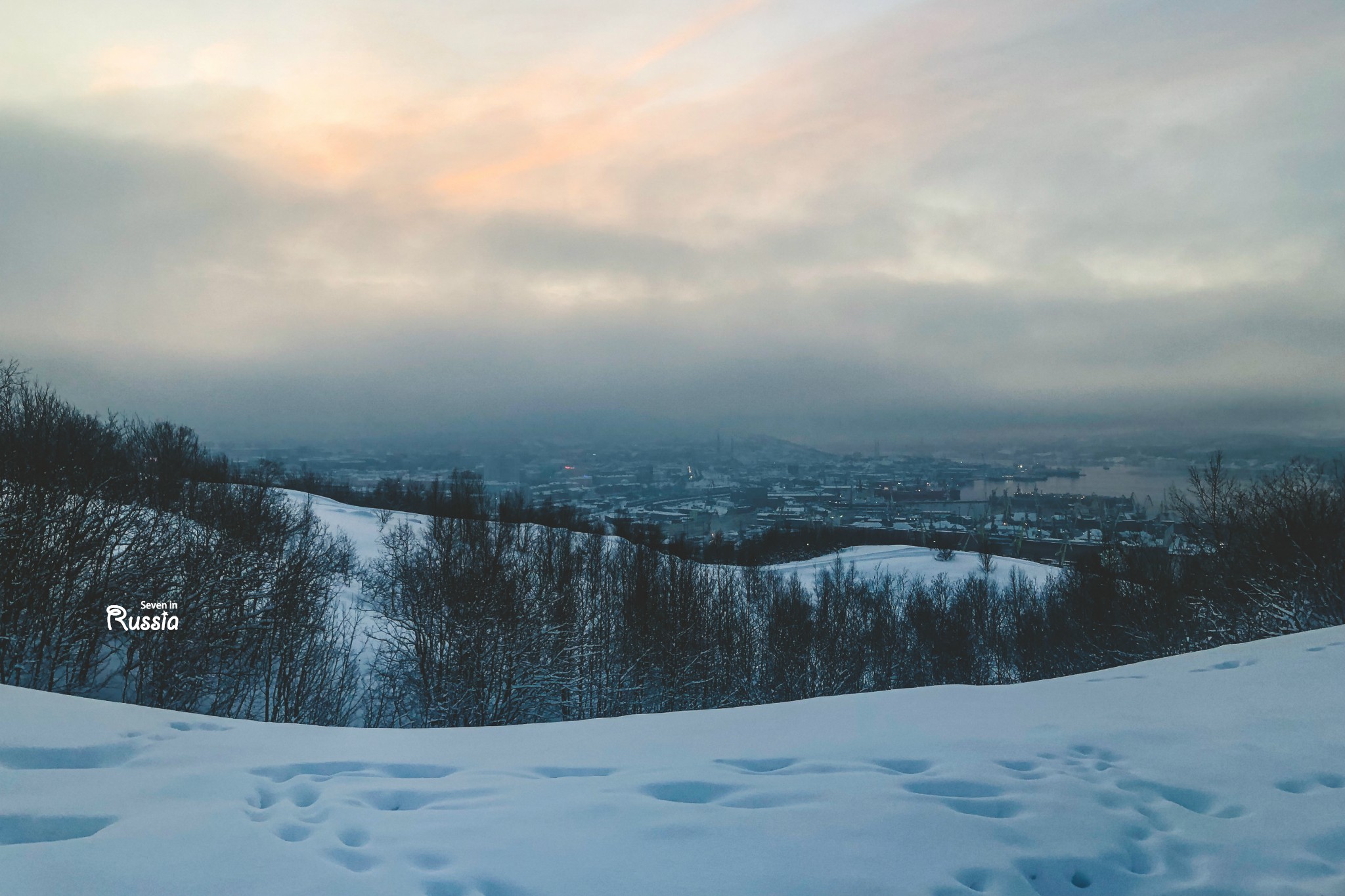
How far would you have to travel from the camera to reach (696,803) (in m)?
4.32

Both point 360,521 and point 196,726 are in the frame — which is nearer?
point 196,726

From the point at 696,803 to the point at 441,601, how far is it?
20.3 meters

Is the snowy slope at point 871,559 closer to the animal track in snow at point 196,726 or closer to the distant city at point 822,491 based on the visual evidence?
the distant city at point 822,491

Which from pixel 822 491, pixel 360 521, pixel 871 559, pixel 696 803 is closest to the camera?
pixel 696 803

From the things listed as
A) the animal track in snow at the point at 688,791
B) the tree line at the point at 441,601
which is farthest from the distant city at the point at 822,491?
the animal track in snow at the point at 688,791

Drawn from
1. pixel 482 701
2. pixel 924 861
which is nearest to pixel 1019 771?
pixel 924 861

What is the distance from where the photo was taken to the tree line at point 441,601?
16.6 meters

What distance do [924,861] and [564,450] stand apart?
194 ft

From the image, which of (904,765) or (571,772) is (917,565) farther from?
(571,772)

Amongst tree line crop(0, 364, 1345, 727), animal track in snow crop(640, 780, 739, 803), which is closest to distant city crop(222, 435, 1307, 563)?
tree line crop(0, 364, 1345, 727)

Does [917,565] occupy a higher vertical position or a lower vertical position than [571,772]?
lower

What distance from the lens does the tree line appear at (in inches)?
652

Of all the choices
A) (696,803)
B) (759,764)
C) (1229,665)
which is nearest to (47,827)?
(696,803)

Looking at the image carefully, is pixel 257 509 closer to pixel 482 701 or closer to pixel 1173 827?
pixel 482 701
